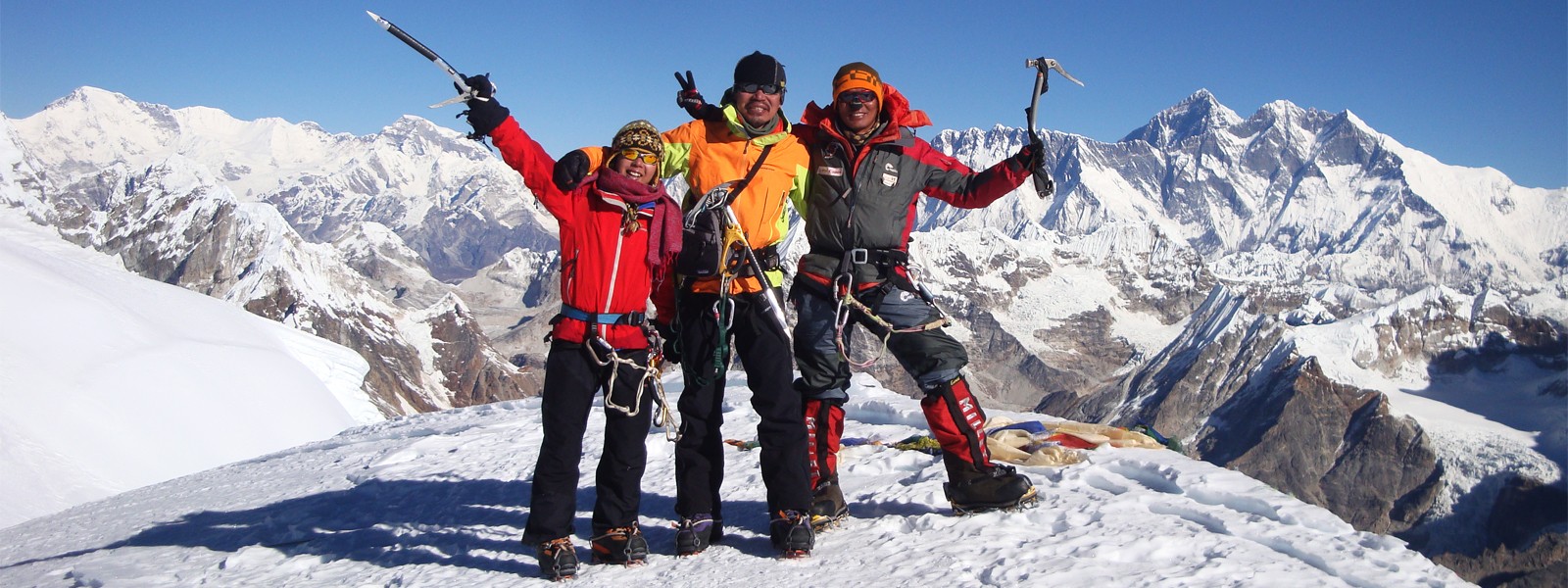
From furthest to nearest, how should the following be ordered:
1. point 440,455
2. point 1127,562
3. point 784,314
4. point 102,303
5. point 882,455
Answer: point 102,303 → point 440,455 → point 882,455 → point 784,314 → point 1127,562

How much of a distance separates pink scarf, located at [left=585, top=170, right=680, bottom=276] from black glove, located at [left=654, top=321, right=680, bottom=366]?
22.7 inches

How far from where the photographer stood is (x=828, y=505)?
8.27m

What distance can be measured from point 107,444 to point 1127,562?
23.9 metres

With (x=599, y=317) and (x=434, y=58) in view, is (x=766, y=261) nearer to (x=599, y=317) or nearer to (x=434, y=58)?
(x=599, y=317)

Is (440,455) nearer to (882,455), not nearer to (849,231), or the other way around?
(882,455)

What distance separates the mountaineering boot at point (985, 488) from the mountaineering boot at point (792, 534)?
1.46 meters

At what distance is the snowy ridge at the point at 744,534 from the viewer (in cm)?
690

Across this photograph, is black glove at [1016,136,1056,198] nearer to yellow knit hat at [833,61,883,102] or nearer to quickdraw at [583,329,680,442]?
yellow knit hat at [833,61,883,102]

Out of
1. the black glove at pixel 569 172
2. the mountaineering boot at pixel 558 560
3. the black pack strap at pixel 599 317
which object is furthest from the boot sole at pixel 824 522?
the black glove at pixel 569 172

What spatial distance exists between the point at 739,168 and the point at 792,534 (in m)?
2.85

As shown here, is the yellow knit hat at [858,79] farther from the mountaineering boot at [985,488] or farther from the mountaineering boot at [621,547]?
the mountaineering boot at [621,547]

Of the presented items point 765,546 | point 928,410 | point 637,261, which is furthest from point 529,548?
point 928,410

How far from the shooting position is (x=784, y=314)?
7.45 meters

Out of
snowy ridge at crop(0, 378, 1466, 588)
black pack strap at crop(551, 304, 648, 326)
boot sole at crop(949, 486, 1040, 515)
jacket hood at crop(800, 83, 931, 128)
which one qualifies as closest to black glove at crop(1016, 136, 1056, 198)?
jacket hood at crop(800, 83, 931, 128)
